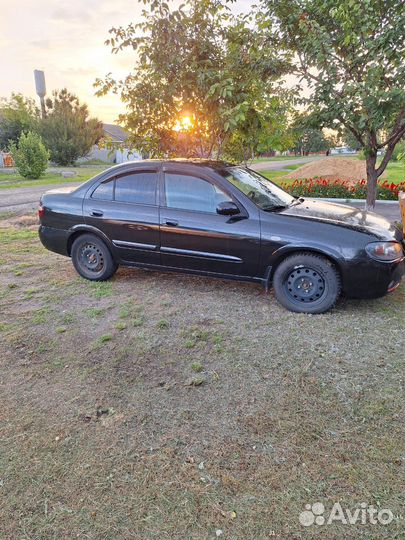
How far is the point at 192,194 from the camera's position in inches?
173

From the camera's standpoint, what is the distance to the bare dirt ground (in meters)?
1.90

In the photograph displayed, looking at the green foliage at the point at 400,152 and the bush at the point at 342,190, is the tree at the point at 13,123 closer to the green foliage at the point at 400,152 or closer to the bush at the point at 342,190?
the bush at the point at 342,190

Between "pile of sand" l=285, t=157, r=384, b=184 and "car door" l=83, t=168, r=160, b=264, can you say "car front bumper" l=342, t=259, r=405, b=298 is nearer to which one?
"car door" l=83, t=168, r=160, b=264

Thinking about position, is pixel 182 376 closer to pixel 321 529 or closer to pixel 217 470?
pixel 217 470

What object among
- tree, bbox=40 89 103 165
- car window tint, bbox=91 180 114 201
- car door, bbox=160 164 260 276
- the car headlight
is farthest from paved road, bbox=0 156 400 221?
tree, bbox=40 89 103 165

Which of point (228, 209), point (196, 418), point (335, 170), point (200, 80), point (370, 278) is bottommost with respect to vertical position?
point (196, 418)

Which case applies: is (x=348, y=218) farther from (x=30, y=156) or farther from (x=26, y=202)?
(x=30, y=156)

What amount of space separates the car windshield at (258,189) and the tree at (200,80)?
121cm

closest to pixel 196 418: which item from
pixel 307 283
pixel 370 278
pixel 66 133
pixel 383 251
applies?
pixel 307 283

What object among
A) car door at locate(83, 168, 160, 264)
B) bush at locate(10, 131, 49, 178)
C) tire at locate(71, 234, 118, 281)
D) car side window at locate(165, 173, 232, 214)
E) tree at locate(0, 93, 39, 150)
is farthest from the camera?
tree at locate(0, 93, 39, 150)

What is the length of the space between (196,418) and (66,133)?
3462 cm

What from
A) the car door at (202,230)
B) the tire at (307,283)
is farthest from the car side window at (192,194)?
the tire at (307,283)

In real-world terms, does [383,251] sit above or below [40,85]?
below

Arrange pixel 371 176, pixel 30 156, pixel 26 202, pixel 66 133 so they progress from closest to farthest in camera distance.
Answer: pixel 371 176
pixel 26 202
pixel 30 156
pixel 66 133
